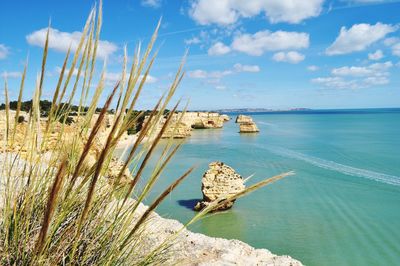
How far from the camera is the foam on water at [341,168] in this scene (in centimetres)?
2023

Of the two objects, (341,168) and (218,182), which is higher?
(218,182)

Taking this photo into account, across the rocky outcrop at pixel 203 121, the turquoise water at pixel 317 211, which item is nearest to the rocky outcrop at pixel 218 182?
the turquoise water at pixel 317 211

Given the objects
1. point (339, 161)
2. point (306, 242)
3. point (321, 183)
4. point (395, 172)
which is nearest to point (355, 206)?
point (321, 183)

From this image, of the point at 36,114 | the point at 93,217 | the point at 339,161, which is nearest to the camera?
the point at 36,114

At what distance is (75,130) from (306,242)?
10.2 m

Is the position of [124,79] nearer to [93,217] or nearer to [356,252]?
[93,217]

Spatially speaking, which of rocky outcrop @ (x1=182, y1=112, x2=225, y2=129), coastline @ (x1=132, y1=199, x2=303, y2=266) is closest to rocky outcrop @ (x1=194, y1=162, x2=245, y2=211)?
coastline @ (x1=132, y1=199, x2=303, y2=266)

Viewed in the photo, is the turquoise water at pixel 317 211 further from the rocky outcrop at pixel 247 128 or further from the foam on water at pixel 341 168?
the rocky outcrop at pixel 247 128

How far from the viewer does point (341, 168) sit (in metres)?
23.8

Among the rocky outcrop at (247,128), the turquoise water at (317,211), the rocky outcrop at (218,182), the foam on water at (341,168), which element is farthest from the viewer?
the rocky outcrop at (247,128)

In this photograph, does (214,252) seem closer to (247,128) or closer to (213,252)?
(213,252)

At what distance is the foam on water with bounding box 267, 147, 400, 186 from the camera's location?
20228 millimetres

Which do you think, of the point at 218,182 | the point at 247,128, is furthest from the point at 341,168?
the point at 247,128

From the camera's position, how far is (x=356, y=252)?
1008 cm
